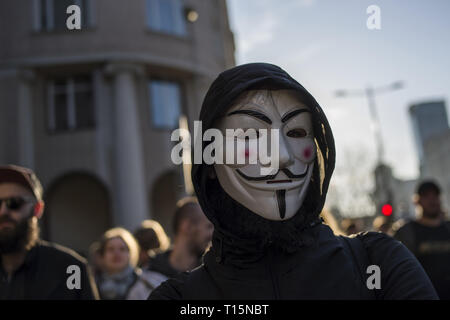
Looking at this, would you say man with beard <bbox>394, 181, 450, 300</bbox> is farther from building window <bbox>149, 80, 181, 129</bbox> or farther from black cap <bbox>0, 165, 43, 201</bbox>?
building window <bbox>149, 80, 181, 129</bbox>

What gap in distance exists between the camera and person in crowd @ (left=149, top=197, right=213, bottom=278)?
372cm

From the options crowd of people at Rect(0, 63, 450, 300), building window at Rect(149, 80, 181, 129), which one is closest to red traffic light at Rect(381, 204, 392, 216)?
crowd of people at Rect(0, 63, 450, 300)

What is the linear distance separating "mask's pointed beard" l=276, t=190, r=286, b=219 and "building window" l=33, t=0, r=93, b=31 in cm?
1419

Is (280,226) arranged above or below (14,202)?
below

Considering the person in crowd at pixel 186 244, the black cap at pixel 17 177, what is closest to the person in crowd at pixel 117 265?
the person in crowd at pixel 186 244

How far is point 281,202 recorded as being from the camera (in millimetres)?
1586

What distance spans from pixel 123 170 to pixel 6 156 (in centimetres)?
334

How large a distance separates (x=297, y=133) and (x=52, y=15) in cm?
1507

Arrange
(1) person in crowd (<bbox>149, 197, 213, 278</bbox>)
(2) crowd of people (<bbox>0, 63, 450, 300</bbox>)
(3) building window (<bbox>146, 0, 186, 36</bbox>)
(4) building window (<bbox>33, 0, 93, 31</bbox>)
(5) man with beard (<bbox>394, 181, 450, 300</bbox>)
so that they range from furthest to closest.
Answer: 1. (3) building window (<bbox>146, 0, 186, 36</bbox>)
2. (4) building window (<bbox>33, 0, 93, 31</bbox>)
3. (5) man with beard (<bbox>394, 181, 450, 300</bbox>)
4. (1) person in crowd (<bbox>149, 197, 213, 278</bbox>)
5. (2) crowd of people (<bbox>0, 63, 450, 300</bbox>)

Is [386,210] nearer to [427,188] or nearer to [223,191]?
[427,188]

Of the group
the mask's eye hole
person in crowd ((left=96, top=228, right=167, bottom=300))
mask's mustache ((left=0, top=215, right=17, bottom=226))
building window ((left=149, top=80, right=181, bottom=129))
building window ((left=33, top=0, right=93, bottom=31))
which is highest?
building window ((left=33, top=0, right=93, bottom=31))

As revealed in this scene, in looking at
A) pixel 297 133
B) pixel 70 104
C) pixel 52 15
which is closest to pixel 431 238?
pixel 297 133

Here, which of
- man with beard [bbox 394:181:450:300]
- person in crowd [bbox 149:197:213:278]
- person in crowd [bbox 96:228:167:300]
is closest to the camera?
person in crowd [bbox 149:197:213:278]
